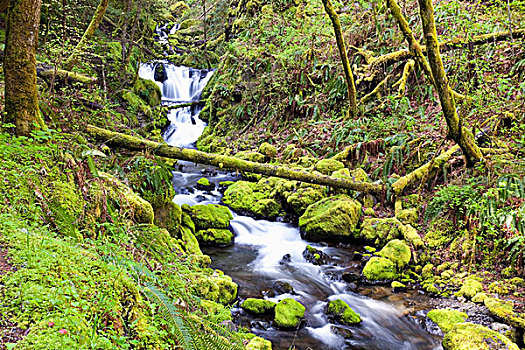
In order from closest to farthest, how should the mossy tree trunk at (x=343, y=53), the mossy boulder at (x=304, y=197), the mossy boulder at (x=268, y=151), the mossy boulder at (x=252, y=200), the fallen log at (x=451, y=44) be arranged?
the mossy tree trunk at (x=343, y=53) < the fallen log at (x=451, y=44) < the mossy boulder at (x=304, y=197) < the mossy boulder at (x=252, y=200) < the mossy boulder at (x=268, y=151)

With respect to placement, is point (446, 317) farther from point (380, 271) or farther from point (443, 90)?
point (443, 90)

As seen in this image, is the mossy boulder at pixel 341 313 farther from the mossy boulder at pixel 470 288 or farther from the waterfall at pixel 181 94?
the waterfall at pixel 181 94

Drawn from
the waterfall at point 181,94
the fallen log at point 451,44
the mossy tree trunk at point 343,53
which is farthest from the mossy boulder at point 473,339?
the waterfall at point 181,94

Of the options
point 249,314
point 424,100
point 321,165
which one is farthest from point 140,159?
point 424,100

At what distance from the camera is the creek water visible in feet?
15.2

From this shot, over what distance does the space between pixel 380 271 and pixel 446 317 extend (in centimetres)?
137

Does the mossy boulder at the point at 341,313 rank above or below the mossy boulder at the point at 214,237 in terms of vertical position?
below

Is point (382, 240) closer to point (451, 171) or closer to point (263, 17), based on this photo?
point (451, 171)

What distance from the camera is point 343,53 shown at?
9180 mm

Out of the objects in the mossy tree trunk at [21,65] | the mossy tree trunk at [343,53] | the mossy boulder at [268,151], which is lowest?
the mossy boulder at [268,151]

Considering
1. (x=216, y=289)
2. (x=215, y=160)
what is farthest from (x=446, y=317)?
(x=215, y=160)

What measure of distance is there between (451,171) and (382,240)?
236 cm

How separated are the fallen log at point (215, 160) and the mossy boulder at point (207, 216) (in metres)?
1.54

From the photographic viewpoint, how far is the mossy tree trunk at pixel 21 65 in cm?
302
